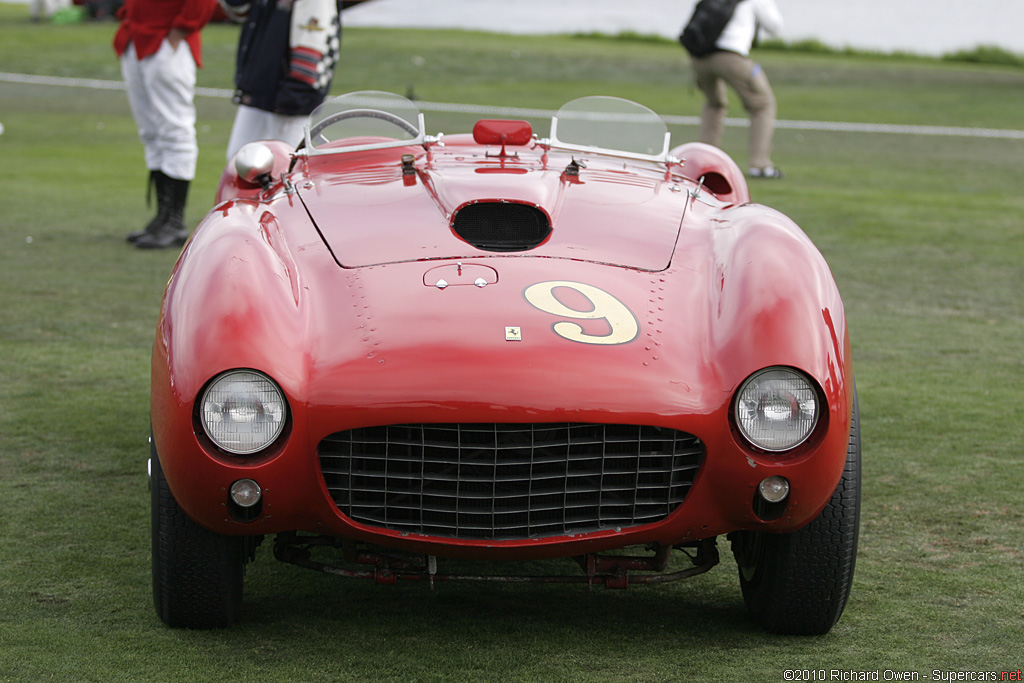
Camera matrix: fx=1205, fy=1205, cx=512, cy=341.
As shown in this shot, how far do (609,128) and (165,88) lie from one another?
407 cm

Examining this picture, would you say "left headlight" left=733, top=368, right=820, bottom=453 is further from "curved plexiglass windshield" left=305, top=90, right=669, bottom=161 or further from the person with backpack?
the person with backpack

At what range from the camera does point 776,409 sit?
255 centimetres

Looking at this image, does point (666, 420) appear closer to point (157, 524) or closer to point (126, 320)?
point (157, 524)

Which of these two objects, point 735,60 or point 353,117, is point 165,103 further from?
point 735,60

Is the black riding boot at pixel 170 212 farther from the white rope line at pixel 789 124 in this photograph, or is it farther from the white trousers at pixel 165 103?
the white rope line at pixel 789 124

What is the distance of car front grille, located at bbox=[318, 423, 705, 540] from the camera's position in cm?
249

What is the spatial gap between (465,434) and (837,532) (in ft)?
2.92

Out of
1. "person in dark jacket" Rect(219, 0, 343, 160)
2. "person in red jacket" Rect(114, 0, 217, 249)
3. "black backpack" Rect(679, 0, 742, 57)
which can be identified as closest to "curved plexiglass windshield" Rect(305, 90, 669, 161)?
"person in dark jacket" Rect(219, 0, 343, 160)

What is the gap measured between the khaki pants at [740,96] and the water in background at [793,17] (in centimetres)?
2250

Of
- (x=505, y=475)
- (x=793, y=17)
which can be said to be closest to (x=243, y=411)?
(x=505, y=475)

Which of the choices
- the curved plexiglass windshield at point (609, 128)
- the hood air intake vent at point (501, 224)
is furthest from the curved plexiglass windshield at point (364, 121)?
the hood air intake vent at point (501, 224)

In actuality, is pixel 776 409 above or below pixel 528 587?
above

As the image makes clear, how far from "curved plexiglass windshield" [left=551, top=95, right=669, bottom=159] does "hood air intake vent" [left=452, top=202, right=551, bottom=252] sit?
1062 mm

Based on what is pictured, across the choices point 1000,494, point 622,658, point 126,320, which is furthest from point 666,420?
point 126,320
